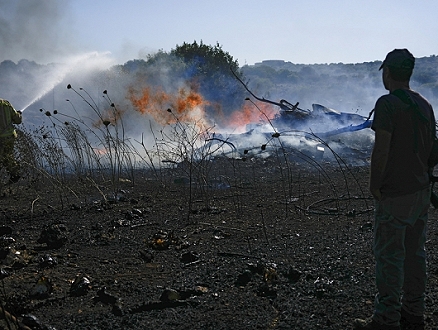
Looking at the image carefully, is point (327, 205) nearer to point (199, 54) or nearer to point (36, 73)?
point (199, 54)

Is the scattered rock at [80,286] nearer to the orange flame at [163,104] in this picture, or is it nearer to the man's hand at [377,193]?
the man's hand at [377,193]

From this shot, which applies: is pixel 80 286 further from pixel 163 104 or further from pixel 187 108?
pixel 163 104

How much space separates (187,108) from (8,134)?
19.4 m

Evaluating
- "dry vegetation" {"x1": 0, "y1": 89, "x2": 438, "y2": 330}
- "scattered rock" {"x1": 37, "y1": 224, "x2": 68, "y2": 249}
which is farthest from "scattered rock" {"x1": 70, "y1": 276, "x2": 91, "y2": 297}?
"scattered rock" {"x1": 37, "y1": 224, "x2": 68, "y2": 249}

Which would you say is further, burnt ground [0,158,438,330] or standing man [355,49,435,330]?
burnt ground [0,158,438,330]

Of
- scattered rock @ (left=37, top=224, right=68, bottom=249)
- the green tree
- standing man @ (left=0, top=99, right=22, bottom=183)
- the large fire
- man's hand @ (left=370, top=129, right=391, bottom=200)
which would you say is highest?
the green tree

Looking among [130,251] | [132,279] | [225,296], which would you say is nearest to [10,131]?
[130,251]

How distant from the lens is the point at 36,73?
47031 mm

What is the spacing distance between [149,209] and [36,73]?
4361 cm

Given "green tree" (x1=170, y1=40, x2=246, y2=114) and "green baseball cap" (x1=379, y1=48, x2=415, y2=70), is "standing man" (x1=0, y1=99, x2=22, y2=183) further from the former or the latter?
"green tree" (x1=170, y1=40, x2=246, y2=114)

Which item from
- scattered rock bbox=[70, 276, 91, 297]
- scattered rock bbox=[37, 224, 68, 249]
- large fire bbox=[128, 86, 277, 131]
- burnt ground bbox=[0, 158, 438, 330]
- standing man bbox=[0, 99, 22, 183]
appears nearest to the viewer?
burnt ground bbox=[0, 158, 438, 330]

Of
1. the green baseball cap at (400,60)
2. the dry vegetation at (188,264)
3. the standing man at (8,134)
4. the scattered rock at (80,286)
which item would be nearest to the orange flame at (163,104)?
the standing man at (8,134)

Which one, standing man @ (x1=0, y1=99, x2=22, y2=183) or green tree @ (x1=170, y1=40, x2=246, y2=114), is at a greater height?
green tree @ (x1=170, y1=40, x2=246, y2=114)

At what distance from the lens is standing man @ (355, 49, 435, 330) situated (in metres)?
3.07
